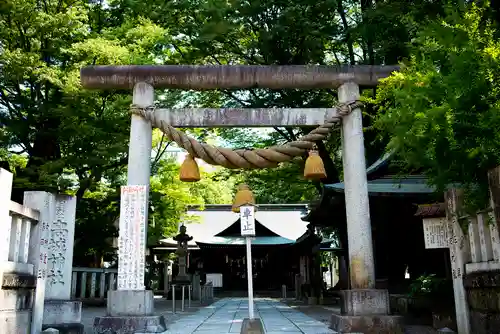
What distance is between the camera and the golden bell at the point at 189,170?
8.84 m

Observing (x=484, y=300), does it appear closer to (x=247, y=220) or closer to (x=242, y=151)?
(x=247, y=220)

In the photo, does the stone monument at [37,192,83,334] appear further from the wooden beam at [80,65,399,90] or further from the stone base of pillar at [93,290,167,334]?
the wooden beam at [80,65,399,90]

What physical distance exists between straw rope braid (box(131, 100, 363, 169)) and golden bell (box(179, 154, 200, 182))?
5.6 inches

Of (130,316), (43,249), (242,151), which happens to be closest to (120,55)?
(242,151)

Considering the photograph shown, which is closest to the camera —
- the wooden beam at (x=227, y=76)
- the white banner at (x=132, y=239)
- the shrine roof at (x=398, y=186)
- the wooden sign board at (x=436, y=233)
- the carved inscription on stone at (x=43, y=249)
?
the carved inscription on stone at (x=43, y=249)

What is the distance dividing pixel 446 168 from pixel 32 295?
18.5 ft

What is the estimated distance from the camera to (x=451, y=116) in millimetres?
5066

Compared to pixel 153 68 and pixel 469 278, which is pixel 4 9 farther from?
pixel 469 278

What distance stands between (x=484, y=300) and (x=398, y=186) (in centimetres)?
451

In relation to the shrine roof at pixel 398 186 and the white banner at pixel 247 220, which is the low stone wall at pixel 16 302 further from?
the shrine roof at pixel 398 186

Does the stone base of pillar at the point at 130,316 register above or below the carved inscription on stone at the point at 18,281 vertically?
below

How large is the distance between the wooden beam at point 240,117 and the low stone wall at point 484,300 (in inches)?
169

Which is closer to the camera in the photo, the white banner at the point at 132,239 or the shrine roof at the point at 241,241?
the white banner at the point at 132,239

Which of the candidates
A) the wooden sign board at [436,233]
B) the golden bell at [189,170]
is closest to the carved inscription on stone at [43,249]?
the golden bell at [189,170]
